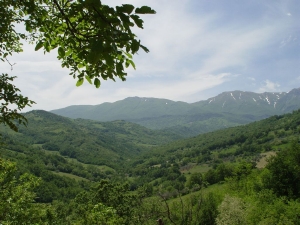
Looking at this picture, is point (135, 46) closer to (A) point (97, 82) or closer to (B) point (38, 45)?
(A) point (97, 82)

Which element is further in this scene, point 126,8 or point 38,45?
point 38,45

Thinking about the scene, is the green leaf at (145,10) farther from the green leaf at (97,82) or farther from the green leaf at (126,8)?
the green leaf at (97,82)

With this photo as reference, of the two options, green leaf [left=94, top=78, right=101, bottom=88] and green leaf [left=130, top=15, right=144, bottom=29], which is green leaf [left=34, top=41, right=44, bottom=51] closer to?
green leaf [left=94, top=78, right=101, bottom=88]

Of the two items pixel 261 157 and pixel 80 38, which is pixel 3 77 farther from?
pixel 261 157

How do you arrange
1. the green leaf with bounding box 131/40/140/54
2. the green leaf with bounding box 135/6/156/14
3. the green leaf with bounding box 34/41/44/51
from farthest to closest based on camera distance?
the green leaf with bounding box 34/41/44/51, the green leaf with bounding box 131/40/140/54, the green leaf with bounding box 135/6/156/14

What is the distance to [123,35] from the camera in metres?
2.60

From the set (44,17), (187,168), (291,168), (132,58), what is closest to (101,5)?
(132,58)

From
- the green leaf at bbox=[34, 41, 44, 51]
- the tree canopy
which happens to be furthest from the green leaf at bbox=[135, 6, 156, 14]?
the green leaf at bbox=[34, 41, 44, 51]

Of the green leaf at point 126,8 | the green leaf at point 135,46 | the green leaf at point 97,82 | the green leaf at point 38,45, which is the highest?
the green leaf at point 38,45

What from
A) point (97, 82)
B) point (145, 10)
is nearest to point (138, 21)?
point (145, 10)

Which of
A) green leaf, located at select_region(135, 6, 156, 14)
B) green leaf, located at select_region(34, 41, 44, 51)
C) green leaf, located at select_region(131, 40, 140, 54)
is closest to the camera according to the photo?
green leaf, located at select_region(135, 6, 156, 14)

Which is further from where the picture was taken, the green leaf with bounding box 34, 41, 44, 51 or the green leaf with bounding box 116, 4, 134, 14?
the green leaf with bounding box 34, 41, 44, 51

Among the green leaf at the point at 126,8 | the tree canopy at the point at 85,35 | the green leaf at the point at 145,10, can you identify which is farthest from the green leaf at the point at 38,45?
the green leaf at the point at 145,10

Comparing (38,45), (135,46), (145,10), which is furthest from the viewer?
(38,45)
